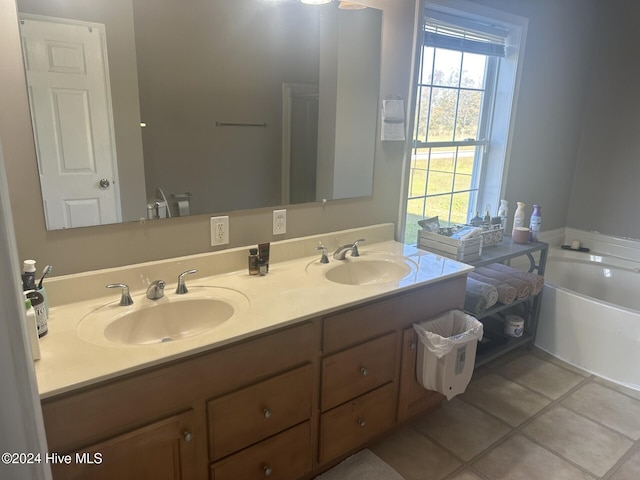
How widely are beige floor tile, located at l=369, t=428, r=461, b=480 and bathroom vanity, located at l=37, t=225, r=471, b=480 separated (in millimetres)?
114

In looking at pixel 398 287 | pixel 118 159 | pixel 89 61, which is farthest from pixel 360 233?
pixel 89 61

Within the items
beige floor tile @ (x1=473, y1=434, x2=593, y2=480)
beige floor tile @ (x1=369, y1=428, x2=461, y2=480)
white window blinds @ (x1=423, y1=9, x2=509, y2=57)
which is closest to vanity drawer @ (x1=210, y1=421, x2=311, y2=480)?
beige floor tile @ (x1=369, y1=428, x2=461, y2=480)

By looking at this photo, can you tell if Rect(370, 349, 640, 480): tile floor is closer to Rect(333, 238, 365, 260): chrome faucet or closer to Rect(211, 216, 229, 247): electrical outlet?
Rect(333, 238, 365, 260): chrome faucet

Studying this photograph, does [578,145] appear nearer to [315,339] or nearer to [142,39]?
[315,339]

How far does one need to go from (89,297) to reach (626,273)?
344 centimetres

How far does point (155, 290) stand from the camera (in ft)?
5.23

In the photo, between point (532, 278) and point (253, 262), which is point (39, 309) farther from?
point (532, 278)

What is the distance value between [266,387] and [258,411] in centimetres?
8

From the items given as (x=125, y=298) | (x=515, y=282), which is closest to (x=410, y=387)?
(x=515, y=282)

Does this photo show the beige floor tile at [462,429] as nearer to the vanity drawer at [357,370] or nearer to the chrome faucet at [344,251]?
the vanity drawer at [357,370]

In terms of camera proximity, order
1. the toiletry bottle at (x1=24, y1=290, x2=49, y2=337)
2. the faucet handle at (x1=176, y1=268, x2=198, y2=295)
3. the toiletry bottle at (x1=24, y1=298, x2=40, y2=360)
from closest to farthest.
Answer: the toiletry bottle at (x1=24, y1=298, x2=40, y2=360) < the toiletry bottle at (x1=24, y1=290, x2=49, y2=337) < the faucet handle at (x1=176, y1=268, x2=198, y2=295)

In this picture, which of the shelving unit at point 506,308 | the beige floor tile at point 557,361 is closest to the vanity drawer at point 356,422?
the shelving unit at point 506,308

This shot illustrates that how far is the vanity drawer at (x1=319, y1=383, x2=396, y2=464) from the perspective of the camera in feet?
5.76

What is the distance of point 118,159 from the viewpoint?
1.58 metres
